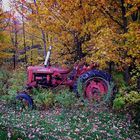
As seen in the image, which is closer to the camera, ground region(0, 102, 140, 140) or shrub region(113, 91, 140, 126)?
ground region(0, 102, 140, 140)

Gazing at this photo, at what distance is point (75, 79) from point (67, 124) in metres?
3.22

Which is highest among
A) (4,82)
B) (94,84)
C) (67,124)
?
(94,84)

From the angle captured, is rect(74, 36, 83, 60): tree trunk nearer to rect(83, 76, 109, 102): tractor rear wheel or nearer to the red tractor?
the red tractor

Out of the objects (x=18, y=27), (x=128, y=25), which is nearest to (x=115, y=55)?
(x=128, y=25)

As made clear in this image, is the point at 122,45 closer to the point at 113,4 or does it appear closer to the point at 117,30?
the point at 117,30

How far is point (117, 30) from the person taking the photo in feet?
34.0

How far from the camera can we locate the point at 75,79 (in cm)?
1106

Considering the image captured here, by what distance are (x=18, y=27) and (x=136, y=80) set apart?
19545mm

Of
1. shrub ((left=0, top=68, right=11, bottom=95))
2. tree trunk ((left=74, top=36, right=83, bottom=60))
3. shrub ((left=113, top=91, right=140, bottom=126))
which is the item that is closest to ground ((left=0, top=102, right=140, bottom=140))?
shrub ((left=113, top=91, right=140, bottom=126))

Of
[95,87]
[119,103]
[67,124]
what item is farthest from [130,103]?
[67,124]

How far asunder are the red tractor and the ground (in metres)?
0.72

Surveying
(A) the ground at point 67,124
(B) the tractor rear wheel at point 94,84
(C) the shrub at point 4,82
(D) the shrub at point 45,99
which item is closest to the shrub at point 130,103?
(A) the ground at point 67,124

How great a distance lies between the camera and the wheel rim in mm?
10203

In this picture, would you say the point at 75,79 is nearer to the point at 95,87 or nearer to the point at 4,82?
the point at 95,87
